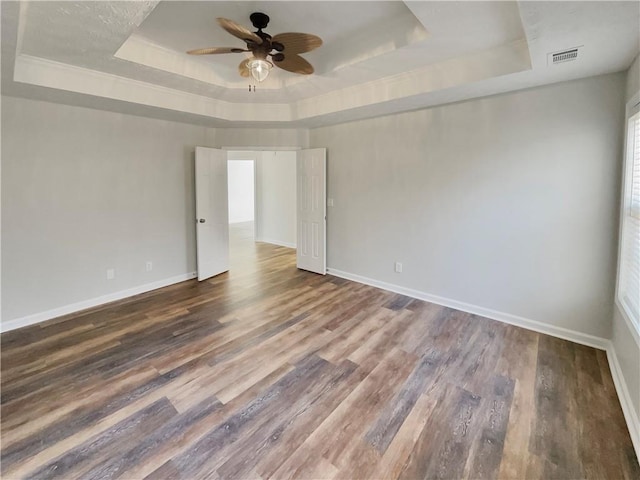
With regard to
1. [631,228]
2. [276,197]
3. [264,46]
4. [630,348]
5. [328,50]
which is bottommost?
[630,348]

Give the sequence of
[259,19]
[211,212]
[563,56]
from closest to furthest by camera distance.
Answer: [563,56]
[259,19]
[211,212]

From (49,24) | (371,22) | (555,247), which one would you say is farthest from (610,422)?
(49,24)

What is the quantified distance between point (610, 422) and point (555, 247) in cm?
164

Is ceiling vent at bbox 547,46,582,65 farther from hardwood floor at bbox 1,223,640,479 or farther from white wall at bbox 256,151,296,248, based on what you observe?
white wall at bbox 256,151,296,248

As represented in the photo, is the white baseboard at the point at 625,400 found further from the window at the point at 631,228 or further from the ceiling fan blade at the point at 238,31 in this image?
the ceiling fan blade at the point at 238,31

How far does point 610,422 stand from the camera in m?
2.02

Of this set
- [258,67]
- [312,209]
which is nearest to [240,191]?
[312,209]

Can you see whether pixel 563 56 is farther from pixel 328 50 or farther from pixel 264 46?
pixel 264 46

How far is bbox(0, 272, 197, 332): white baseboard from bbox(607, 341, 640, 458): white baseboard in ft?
16.8

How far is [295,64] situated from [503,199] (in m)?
2.59

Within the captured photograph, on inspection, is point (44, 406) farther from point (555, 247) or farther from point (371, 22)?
point (555, 247)

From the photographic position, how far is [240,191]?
11875mm

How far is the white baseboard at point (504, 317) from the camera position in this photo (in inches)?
118

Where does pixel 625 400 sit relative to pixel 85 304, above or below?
below
